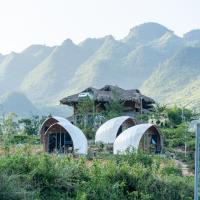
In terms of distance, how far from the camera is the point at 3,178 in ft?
40.2

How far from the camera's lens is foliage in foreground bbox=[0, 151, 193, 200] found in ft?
45.2

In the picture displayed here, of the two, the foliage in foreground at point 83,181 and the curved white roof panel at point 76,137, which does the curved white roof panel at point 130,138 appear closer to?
the curved white roof panel at point 76,137

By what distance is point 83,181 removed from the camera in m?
14.4

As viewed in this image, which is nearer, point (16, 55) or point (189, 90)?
point (189, 90)

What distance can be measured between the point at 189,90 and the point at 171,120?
49.7 m

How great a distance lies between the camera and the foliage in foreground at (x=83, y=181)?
45.2 feet

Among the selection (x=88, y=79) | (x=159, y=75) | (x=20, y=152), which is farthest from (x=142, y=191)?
(x=88, y=79)

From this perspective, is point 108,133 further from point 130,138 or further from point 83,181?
point 83,181

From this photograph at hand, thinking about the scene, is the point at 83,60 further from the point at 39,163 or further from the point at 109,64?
the point at 39,163

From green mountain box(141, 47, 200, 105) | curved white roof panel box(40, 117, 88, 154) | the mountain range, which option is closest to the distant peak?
the mountain range

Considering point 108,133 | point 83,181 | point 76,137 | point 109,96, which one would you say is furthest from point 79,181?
point 109,96

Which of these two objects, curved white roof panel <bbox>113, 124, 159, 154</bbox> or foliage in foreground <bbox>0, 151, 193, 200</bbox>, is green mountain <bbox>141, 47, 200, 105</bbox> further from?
foliage in foreground <bbox>0, 151, 193, 200</bbox>

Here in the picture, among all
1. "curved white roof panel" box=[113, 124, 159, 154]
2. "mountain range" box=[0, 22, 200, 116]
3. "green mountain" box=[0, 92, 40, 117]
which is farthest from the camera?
"mountain range" box=[0, 22, 200, 116]

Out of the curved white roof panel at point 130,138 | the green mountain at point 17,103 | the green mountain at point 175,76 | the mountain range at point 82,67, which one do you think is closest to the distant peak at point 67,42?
the mountain range at point 82,67
